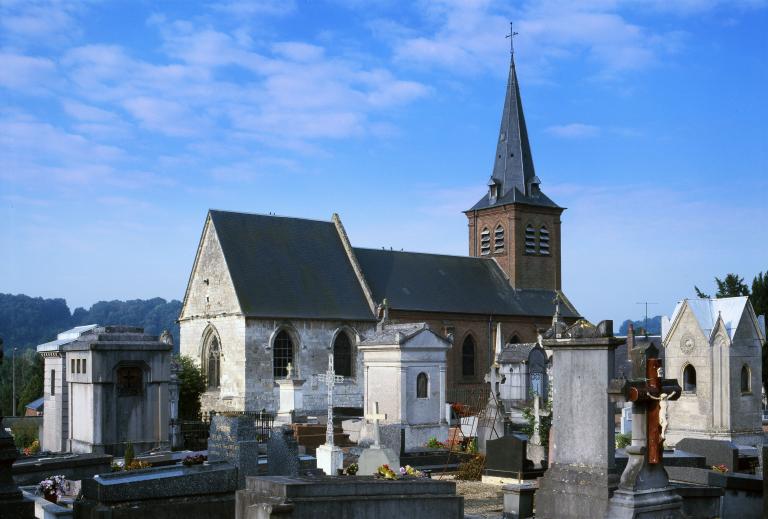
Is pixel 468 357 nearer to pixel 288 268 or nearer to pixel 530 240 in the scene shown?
pixel 530 240

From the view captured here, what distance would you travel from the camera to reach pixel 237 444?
10.2 metres

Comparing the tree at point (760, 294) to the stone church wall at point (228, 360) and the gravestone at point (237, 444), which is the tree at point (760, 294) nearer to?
the stone church wall at point (228, 360)

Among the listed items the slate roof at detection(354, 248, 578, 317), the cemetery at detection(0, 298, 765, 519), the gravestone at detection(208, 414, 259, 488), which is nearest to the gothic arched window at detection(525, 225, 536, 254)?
the slate roof at detection(354, 248, 578, 317)

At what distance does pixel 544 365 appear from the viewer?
25406 mm

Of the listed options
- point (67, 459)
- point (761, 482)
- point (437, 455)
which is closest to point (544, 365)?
point (437, 455)

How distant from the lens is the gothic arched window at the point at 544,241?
41.8m

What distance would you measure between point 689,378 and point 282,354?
15.1 m

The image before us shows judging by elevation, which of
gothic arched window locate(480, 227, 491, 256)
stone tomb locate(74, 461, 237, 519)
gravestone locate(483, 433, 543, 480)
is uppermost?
gothic arched window locate(480, 227, 491, 256)

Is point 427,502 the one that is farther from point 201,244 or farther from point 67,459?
point 201,244

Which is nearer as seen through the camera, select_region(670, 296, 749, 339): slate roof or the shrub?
the shrub

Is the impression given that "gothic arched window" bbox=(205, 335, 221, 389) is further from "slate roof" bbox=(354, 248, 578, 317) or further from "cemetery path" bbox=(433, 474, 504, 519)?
"cemetery path" bbox=(433, 474, 504, 519)

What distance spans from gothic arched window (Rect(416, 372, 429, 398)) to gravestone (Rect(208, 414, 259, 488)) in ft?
33.0

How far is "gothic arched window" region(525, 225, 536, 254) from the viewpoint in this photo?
4116 cm

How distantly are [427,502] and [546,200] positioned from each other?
3480cm
